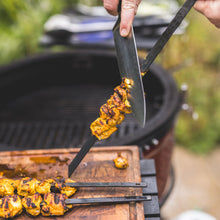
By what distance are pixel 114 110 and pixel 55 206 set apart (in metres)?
0.83

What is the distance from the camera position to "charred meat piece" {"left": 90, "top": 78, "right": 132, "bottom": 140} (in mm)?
1949

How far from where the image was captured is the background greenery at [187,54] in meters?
5.88

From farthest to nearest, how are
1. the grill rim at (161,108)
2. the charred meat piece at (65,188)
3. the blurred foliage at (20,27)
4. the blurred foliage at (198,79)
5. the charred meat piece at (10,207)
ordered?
the blurred foliage at (20,27) → the blurred foliage at (198,79) → the grill rim at (161,108) → the charred meat piece at (65,188) → the charred meat piece at (10,207)

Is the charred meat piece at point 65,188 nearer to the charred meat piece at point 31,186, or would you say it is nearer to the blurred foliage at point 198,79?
the charred meat piece at point 31,186

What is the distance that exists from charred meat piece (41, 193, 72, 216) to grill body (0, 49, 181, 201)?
1.05m

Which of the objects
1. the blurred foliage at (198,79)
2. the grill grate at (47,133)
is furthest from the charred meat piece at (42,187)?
the blurred foliage at (198,79)

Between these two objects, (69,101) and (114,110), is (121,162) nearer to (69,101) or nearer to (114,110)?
(114,110)

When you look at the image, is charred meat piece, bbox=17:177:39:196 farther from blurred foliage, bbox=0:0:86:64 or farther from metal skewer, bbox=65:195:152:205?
blurred foliage, bbox=0:0:86:64

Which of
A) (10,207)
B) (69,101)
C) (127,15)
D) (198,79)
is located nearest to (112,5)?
(127,15)

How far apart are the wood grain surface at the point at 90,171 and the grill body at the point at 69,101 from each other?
1.80ft

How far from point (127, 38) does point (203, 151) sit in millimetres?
4522

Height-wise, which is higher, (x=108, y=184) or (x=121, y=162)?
(x=121, y=162)

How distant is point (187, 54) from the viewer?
22.8 ft

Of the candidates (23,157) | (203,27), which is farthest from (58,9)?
(23,157)
